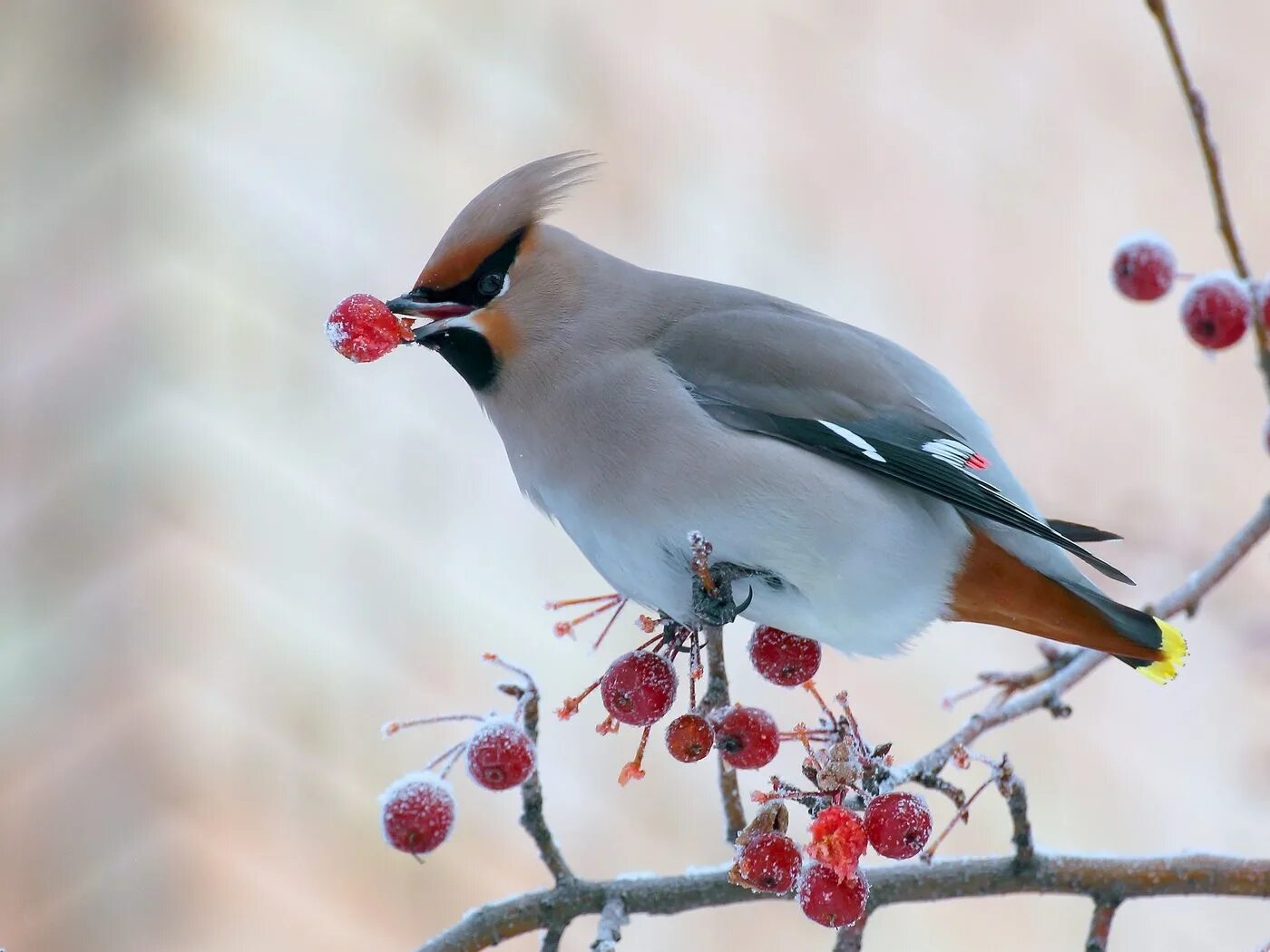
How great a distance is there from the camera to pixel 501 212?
2.08m

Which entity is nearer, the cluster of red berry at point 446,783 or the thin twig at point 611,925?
the thin twig at point 611,925

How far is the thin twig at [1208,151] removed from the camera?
5.22 ft

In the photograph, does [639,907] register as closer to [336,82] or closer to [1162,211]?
[336,82]

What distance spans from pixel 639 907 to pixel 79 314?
2.03 m

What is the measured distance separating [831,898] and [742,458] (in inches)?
27.1

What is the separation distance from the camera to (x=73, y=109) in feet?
10.8

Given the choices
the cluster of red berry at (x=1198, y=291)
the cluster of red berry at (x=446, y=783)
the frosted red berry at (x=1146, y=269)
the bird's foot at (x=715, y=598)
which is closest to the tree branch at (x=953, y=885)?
the cluster of red berry at (x=446, y=783)

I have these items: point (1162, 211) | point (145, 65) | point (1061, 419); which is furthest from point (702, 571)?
point (1162, 211)

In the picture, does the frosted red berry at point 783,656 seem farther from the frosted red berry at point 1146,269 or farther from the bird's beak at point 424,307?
the frosted red berry at point 1146,269

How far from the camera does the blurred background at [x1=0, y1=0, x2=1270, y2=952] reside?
9.76 ft

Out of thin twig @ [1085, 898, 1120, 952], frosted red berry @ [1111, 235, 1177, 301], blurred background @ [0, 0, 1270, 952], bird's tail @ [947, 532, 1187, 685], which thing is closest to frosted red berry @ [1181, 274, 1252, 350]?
frosted red berry @ [1111, 235, 1177, 301]

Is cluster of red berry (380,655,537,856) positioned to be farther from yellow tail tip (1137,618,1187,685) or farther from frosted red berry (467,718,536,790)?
yellow tail tip (1137,618,1187,685)

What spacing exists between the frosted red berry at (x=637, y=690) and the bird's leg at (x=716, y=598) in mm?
86

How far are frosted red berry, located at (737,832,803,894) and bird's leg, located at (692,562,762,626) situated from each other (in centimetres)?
32
